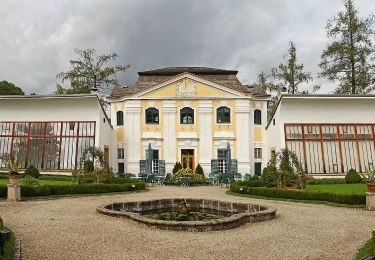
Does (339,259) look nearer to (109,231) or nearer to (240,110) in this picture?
(109,231)

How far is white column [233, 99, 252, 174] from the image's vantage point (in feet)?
105

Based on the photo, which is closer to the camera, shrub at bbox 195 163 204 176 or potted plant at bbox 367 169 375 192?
potted plant at bbox 367 169 375 192

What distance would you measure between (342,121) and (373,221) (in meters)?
18.6

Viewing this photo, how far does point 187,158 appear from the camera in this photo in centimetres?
3241

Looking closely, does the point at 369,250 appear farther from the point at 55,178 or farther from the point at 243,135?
the point at 243,135

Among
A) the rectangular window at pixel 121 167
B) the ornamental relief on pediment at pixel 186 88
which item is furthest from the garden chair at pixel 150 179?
the ornamental relief on pediment at pixel 186 88

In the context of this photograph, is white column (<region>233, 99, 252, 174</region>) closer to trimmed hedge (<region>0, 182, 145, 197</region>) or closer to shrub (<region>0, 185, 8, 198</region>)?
trimmed hedge (<region>0, 182, 145, 197</region>)

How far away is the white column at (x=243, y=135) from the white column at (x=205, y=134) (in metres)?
2.14

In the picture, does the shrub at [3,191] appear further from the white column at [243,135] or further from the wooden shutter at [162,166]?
the white column at [243,135]

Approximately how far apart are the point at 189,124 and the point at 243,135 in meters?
4.23

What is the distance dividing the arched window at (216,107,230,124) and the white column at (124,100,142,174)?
6.03 m

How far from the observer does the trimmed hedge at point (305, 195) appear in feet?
51.3

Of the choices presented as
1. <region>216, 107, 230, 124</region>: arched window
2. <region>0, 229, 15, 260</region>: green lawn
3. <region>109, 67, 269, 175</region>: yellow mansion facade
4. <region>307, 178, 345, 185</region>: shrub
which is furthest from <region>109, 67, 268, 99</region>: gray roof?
<region>0, 229, 15, 260</region>: green lawn

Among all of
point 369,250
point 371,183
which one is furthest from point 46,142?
point 369,250
